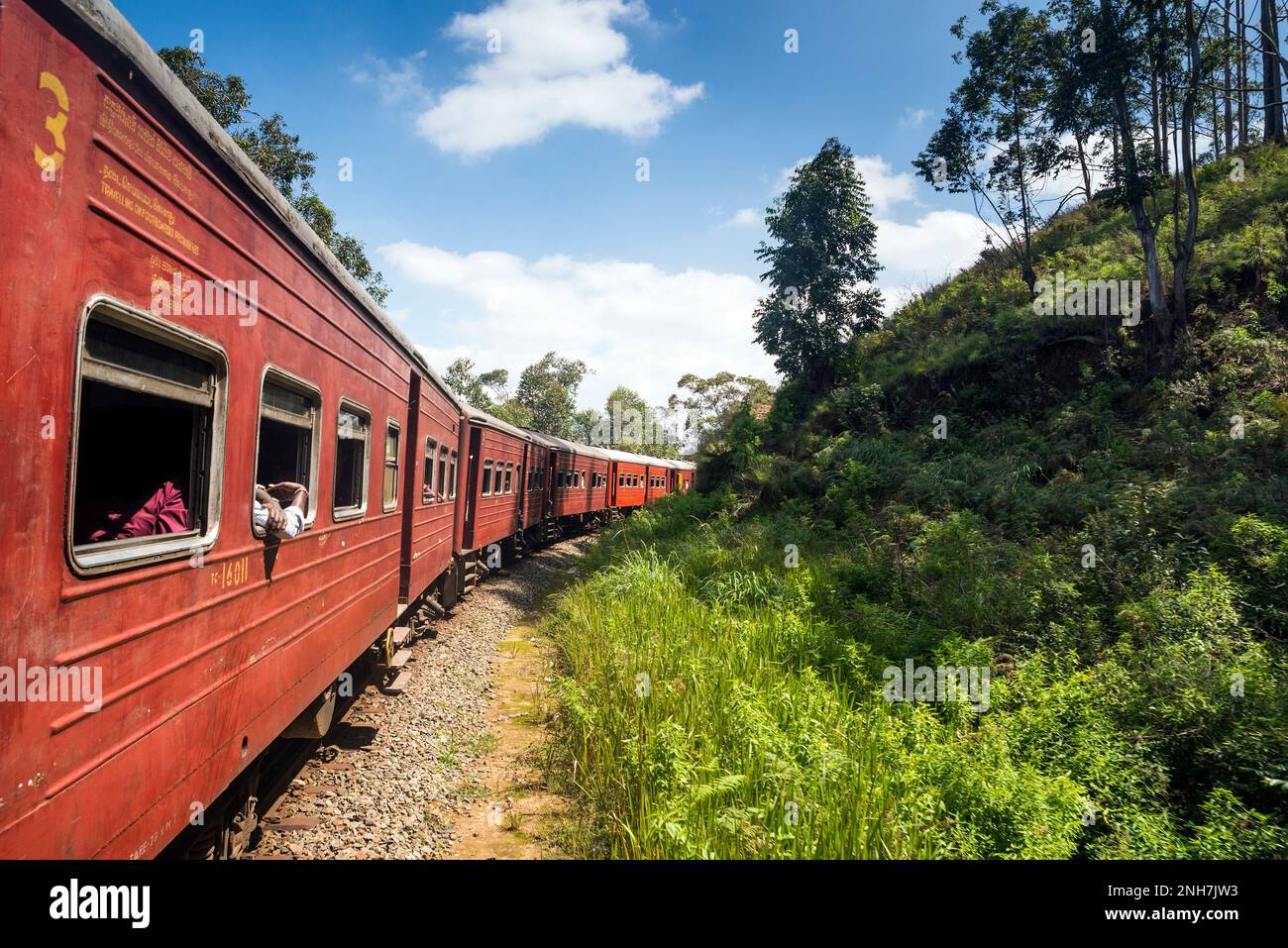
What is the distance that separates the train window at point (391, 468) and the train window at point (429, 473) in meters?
1.13

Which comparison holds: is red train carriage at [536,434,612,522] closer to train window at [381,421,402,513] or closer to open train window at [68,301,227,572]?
train window at [381,421,402,513]

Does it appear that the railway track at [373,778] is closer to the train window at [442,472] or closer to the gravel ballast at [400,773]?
the gravel ballast at [400,773]

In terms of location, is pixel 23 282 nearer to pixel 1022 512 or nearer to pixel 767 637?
pixel 767 637

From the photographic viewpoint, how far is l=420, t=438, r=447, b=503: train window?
740 cm

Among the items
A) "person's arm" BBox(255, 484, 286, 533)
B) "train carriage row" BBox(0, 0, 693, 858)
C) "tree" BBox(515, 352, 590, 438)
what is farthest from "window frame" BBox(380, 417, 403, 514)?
"tree" BBox(515, 352, 590, 438)

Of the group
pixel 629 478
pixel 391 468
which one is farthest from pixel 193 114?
pixel 629 478

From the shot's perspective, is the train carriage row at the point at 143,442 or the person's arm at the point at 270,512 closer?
the train carriage row at the point at 143,442

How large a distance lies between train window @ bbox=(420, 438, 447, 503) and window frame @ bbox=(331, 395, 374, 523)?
227 cm

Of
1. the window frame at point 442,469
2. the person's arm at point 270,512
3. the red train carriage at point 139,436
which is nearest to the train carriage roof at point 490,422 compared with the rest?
the window frame at point 442,469

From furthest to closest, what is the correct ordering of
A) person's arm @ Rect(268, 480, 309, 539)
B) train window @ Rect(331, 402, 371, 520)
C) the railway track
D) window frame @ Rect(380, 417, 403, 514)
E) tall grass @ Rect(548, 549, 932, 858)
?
window frame @ Rect(380, 417, 403, 514)
train window @ Rect(331, 402, 371, 520)
the railway track
tall grass @ Rect(548, 549, 932, 858)
person's arm @ Rect(268, 480, 309, 539)

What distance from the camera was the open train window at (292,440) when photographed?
3.43 metres

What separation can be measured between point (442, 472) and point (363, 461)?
3.71 meters

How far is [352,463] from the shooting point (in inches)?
192
